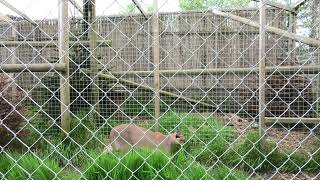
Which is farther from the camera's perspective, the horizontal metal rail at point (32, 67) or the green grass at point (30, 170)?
the horizontal metal rail at point (32, 67)

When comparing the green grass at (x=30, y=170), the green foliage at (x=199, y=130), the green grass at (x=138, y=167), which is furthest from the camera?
the green foliage at (x=199, y=130)

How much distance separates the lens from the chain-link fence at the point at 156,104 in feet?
9.53

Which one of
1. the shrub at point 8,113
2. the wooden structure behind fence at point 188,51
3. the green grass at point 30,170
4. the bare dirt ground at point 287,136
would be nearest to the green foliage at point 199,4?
the wooden structure behind fence at point 188,51

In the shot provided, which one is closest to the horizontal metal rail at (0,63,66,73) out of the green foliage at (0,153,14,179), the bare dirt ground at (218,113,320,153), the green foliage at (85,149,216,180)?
the green foliage at (0,153,14,179)

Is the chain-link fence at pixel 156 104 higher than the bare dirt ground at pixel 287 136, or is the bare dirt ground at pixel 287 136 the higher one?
the chain-link fence at pixel 156 104

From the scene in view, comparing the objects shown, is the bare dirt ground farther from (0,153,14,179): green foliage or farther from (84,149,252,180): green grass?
(0,153,14,179): green foliage

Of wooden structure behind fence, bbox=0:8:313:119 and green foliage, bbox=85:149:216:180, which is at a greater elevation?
wooden structure behind fence, bbox=0:8:313:119

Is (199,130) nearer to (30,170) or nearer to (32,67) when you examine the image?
(32,67)

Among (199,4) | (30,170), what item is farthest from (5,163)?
(199,4)

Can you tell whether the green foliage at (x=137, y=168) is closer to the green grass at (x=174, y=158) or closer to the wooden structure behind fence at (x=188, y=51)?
the green grass at (x=174, y=158)

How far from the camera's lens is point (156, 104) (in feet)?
18.4

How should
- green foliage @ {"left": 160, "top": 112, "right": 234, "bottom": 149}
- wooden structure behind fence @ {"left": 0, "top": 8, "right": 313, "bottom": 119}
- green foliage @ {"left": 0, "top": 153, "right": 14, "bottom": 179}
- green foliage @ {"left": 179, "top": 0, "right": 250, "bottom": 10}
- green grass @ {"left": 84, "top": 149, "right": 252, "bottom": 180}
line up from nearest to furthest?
green grass @ {"left": 84, "top": 149, "right": 252, "bottom": 180}, green foliage @ {"left": 0, "top": 153, "right": 14, "bottom": 179}, green foliage @ {"left": 160, "top": 112, "right": 234, "bottom": 149}, wooden structure behind fence @ {"left": 0, "top": 8, "right": 313, "bottom": 119}, green foliage @ {"left": 179, "top": 0, "right": 250, "bottom": 10}

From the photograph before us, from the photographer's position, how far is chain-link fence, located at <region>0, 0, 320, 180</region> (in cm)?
290

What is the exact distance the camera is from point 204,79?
21.9ft
